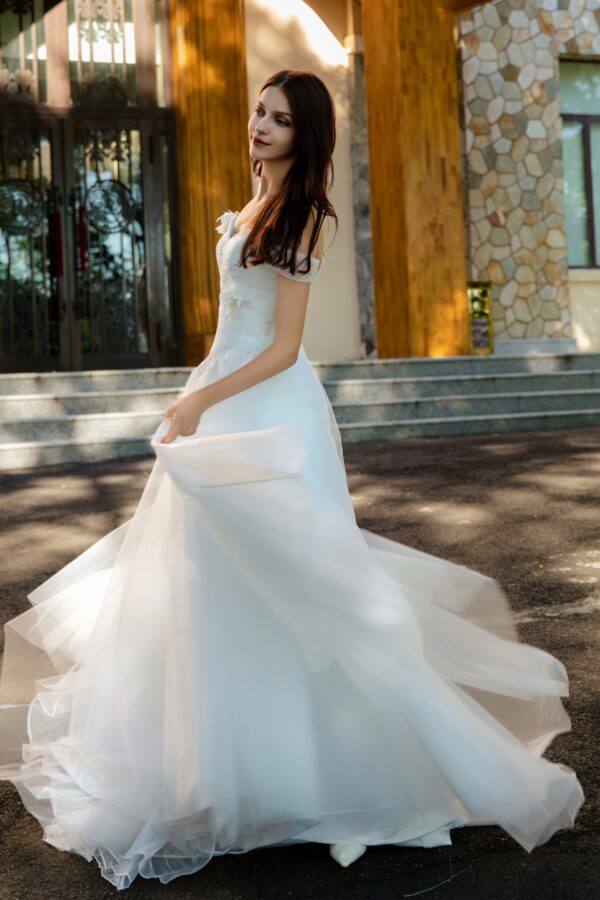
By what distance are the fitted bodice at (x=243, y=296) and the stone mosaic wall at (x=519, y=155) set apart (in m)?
10.8

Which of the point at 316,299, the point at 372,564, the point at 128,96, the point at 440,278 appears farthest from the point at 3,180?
the point at 372,564

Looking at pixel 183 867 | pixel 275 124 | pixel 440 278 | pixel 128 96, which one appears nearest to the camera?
pixel 183 867

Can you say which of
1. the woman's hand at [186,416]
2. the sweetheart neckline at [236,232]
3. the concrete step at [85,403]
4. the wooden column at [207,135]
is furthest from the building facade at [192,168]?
the woman's hand at [186,416]

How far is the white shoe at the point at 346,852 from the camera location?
192 centimetres

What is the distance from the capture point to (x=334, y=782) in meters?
1.95

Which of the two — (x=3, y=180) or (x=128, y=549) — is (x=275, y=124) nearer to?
(x=128, y=549)

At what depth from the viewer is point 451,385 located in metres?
9.35

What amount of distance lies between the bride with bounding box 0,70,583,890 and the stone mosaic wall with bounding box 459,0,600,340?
35.6ft

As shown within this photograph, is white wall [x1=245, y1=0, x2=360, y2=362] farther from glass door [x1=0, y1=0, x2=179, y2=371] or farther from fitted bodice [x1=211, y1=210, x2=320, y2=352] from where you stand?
Answer: fitted bodice [x1=211, y1=210, x2=320, y2=352]

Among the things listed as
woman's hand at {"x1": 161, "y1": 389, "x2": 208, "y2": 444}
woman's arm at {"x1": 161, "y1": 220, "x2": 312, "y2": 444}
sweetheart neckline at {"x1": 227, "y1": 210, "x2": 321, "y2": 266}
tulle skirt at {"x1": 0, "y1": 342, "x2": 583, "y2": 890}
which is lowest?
tulle skirt at {"x1": 0, "y1": 342, "x2": 583, "y2": 890}

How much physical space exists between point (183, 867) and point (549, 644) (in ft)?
5.24

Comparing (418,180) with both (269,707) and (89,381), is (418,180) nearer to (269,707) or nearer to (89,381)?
(89,381)

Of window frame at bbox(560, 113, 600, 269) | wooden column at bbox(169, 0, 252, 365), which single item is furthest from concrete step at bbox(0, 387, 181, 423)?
window frame at bbox(560, 113, 600, 269)

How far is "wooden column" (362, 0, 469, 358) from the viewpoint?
1007 cm
